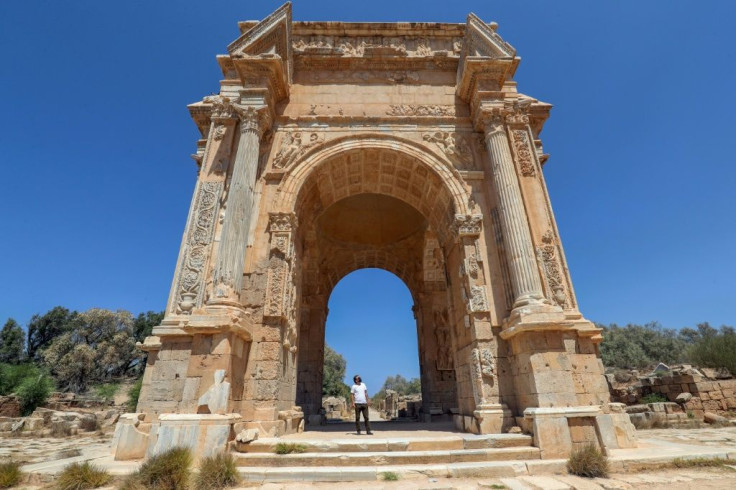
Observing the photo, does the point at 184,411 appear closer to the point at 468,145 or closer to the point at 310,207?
the point at 310,207

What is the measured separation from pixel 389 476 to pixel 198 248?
241 inches

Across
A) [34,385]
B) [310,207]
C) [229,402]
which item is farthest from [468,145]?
[34,385]

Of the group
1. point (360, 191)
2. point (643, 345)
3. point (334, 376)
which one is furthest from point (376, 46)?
point (643, 345)

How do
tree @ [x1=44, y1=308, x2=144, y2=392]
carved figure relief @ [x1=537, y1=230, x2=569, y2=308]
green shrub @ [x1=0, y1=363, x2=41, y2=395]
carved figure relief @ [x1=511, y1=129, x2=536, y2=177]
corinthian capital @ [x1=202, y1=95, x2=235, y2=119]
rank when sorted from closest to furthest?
1. carved figure relief @ [x1=537, y1=230, x2=569, y2=308]
2. carved figure relief @ [x1=511, y1=129, x2=536, y2=177]
3. corinthian capital @ [x1=202, y1=95, x2=235, y2=119]
4. green shrub @ [x1=0, y1=363, x2=41, y2=395]
5. tree @ [x1=44, y1=308, x2=144, y2=392]

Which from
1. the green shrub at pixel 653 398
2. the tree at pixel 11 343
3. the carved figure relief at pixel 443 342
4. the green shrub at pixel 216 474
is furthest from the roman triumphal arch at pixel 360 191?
the tree at pixel 11 343

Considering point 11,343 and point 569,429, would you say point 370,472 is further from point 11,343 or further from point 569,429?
point 11,343

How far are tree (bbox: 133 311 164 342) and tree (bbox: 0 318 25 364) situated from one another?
34.7ft

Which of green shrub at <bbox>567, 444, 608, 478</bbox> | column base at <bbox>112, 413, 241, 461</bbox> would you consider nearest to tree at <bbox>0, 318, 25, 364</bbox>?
column base at <bbox>112, 413, 241, 461</bbox>

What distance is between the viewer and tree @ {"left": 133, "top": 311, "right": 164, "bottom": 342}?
4454 cm

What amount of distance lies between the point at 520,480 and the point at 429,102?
961 cm

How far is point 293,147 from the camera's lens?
32.6ft

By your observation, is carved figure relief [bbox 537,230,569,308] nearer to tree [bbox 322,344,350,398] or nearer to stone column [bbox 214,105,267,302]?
stone column [bbox 214,105,267,302]

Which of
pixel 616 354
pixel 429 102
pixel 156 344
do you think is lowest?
pixel 156 344

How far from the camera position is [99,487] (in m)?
4.93
